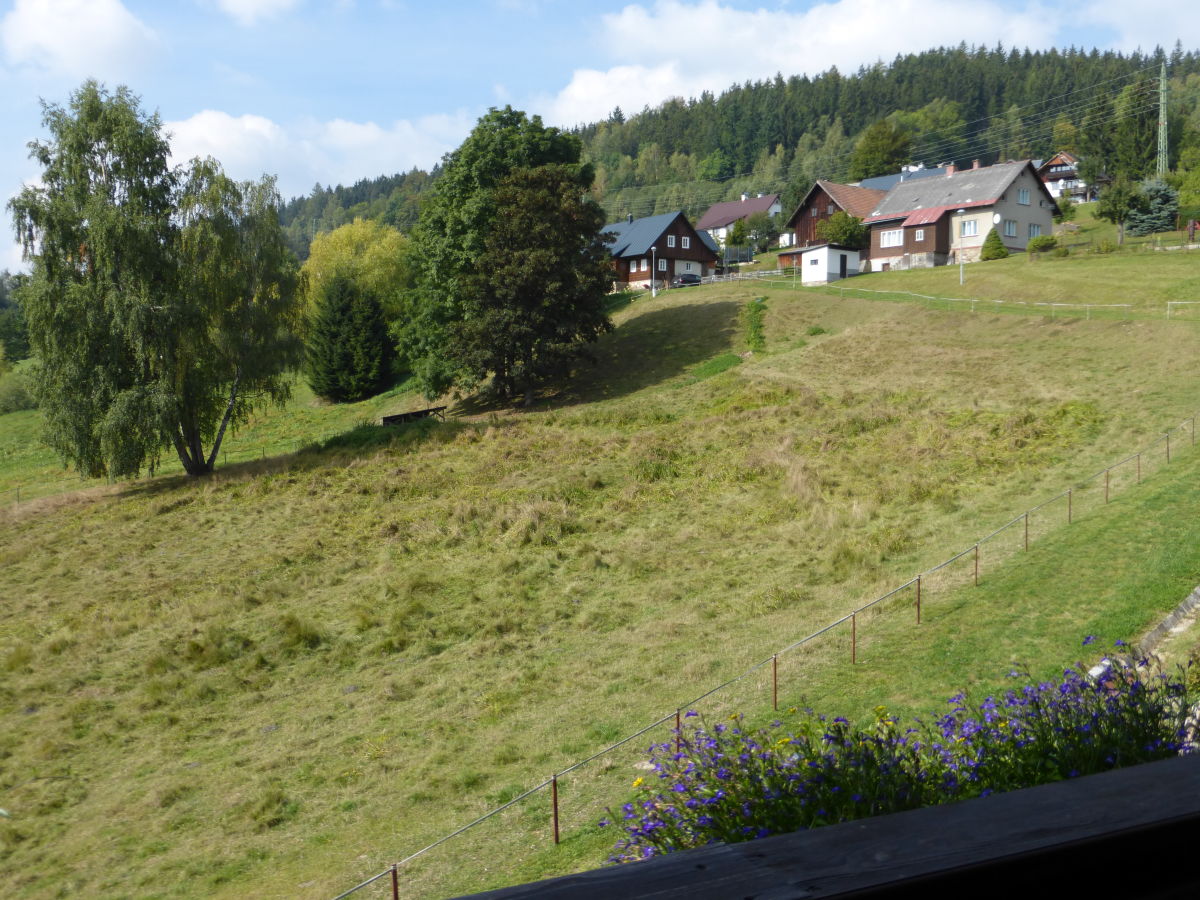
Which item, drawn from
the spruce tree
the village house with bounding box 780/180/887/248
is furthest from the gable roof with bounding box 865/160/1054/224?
the spruce tree

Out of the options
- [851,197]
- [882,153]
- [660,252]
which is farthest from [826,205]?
[882,153]

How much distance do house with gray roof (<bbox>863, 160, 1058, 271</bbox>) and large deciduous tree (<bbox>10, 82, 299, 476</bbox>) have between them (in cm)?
5098

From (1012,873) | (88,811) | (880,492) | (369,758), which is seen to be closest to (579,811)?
(369,758)

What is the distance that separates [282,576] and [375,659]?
7599 mm

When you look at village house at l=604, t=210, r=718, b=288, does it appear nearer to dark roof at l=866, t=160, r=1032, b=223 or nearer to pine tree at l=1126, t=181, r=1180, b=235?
dark roof at l=866, t=160, r=1032, b=223

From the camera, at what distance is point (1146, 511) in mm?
21109

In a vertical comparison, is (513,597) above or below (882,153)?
below

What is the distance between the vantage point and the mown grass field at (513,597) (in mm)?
14031

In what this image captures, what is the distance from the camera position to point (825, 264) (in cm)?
6519

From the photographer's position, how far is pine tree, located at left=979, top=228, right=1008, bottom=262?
64438 millimetres

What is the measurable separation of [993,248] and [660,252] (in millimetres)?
27315

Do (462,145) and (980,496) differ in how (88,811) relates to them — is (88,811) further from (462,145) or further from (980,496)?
(462,145)

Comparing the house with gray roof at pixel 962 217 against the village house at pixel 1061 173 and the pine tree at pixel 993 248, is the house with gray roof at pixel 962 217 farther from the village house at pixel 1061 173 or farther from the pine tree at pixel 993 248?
the village house at pixel 1061 173

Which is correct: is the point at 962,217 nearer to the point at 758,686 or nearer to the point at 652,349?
the point at 652,349
